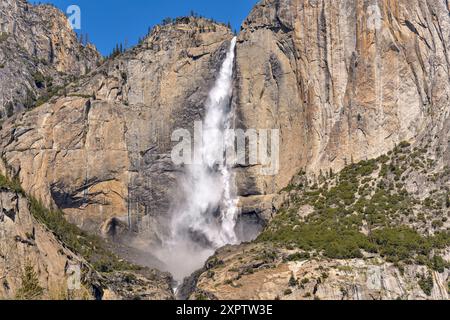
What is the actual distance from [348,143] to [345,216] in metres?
14.3

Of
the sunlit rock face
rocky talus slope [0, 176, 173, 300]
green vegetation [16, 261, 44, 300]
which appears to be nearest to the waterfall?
the sunlit rock face

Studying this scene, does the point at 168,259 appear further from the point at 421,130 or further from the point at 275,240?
the point at 421,130

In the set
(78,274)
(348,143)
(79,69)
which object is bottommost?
(78,274)

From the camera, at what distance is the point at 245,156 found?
134125 mm

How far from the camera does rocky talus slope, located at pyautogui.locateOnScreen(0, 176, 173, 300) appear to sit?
328 feet

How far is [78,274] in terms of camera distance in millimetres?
105500

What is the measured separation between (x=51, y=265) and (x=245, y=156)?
3741cm

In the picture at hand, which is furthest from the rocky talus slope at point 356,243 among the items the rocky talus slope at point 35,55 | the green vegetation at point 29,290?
the rocky talus slope at point 35,55

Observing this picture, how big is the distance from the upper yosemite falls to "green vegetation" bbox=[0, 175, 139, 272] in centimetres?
38

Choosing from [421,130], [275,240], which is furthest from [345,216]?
[421,130]

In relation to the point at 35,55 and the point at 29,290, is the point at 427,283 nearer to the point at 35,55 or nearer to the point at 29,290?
the point at 29,290

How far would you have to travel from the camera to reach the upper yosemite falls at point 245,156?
355 feet

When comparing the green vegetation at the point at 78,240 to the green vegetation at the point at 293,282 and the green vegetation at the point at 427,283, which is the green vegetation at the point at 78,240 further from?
the green vegetation at the point at 427,283

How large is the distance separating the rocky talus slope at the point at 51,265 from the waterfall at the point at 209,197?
1380cm
